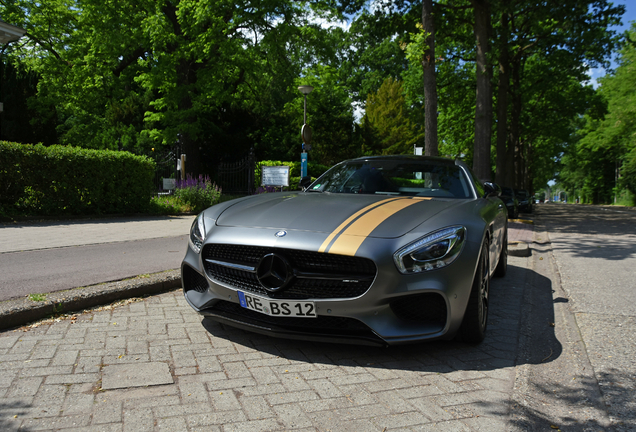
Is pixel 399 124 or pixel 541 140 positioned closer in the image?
pixel 541 140

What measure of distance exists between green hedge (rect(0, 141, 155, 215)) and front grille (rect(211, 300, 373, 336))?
9171 mm

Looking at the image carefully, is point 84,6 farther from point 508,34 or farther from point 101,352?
point 101,352

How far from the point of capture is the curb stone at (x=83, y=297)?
3.75 m

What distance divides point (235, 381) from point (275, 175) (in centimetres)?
1514

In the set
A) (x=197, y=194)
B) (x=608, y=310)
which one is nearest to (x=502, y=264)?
(x=608, y=310)

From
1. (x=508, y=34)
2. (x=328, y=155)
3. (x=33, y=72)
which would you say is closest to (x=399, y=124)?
(x=328, y=155)

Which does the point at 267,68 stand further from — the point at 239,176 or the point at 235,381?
the point at 235,381

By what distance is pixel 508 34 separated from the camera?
1914cm

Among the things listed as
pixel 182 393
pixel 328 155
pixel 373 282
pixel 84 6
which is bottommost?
pixel 182 393

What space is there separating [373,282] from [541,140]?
4269 centimetres

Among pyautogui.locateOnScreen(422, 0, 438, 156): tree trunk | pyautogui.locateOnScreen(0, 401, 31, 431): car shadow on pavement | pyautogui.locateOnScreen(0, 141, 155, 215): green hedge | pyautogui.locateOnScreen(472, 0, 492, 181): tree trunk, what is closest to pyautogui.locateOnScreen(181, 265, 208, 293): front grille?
pyautogui.locateOnScreen(0, 401, 31, 431): car shadow on pavement

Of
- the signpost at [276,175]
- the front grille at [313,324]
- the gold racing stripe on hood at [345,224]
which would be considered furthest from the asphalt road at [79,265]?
the signpost at [276,175]

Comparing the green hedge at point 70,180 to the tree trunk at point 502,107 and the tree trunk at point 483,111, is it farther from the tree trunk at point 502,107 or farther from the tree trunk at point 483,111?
the tree trunk at point 502,107

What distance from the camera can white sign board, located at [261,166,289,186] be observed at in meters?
17.5
